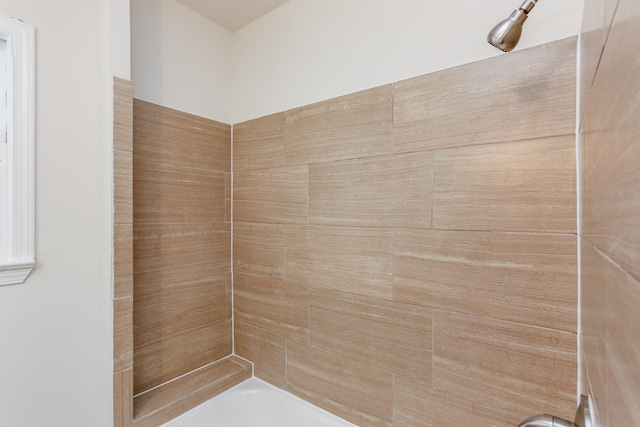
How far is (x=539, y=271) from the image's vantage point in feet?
3.14

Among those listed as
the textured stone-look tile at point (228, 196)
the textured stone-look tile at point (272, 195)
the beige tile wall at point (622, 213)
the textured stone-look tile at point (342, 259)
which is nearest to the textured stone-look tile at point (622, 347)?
the beige tile wall at point (622, 213)

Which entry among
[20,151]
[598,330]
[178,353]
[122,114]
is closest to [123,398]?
[178,353]

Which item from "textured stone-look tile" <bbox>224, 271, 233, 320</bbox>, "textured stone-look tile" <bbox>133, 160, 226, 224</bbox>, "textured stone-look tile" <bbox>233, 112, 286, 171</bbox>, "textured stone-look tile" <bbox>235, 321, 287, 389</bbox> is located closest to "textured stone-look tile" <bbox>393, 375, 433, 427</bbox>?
"textured stone-look tile" <bbox>235, 321, 287, 389</bbox>

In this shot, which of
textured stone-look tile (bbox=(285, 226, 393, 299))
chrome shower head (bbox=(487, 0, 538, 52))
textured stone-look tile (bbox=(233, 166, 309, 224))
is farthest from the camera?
textured stone-look tile (bbox=(233, 166, 309, 224))

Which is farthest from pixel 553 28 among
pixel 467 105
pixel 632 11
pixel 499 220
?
pixel 632 11

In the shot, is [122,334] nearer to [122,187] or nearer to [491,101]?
[122,187]

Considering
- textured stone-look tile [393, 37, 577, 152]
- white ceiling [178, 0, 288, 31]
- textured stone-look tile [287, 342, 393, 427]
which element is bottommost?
textured stone-look tile [287, 342, 393, 427]

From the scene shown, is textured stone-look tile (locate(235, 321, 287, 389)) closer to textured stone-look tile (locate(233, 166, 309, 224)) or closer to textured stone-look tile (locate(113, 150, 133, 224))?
textured stone-look tile (locate(233, 166, 309, 224))

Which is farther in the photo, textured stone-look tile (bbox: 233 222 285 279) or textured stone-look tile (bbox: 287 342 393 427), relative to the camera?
textured stone-look tile (bbox: 233 222 285 279)

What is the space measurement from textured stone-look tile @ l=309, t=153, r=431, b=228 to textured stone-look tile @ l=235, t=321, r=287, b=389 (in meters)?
0.73

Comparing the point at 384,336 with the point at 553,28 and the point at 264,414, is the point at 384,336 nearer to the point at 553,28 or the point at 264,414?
the point at 264,414

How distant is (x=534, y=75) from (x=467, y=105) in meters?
0.20

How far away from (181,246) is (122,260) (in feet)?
1.23

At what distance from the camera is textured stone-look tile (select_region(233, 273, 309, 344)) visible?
1.54 m
